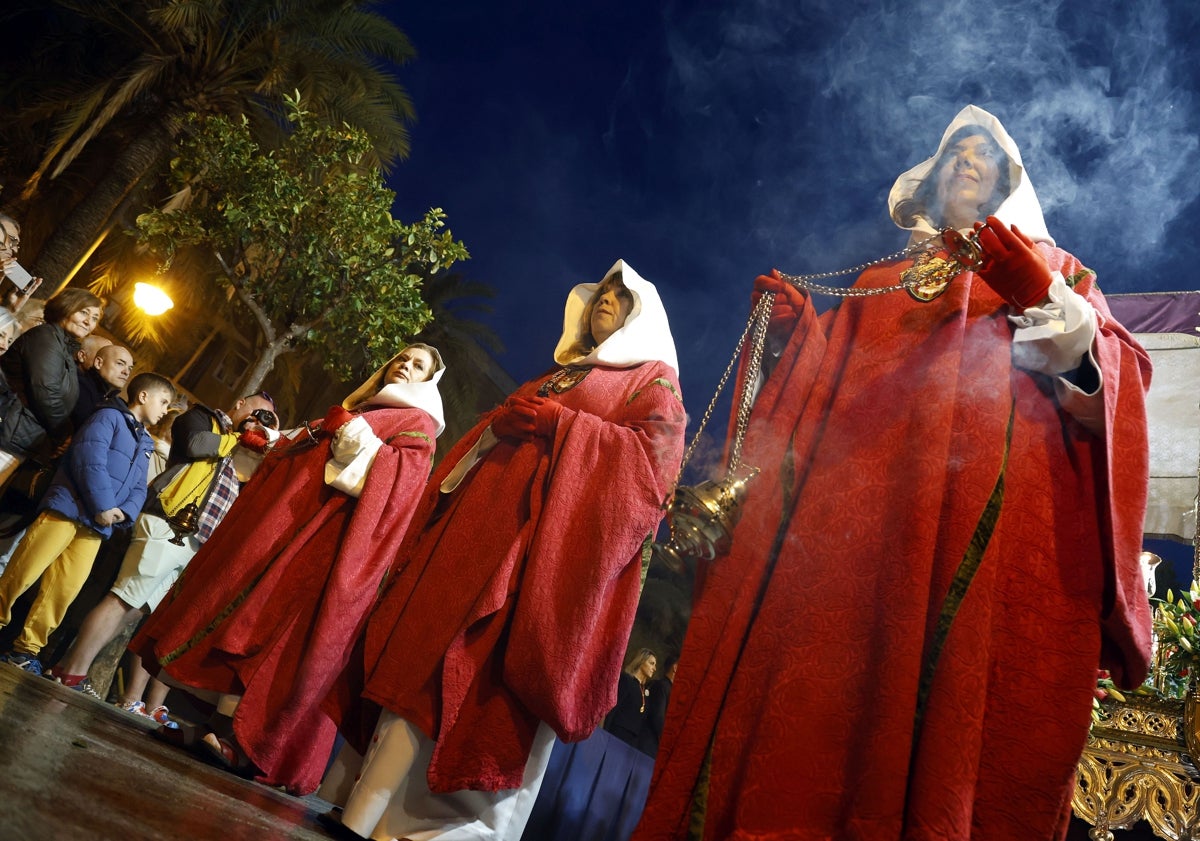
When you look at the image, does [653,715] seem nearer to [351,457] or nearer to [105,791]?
[351,457]

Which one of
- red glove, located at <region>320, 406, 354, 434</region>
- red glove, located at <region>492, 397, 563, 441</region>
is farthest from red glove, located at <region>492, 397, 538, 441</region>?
red glove, located at <region>320, 406, 354, 434</region>

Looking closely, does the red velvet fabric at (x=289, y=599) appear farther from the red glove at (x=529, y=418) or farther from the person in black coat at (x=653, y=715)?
the person in black coat at (x=653, y=715)

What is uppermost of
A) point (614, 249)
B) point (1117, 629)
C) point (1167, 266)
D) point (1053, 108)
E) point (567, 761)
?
point (614, 249)

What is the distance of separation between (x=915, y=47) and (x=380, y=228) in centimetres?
678

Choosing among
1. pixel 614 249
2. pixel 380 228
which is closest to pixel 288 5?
pixel 380 228

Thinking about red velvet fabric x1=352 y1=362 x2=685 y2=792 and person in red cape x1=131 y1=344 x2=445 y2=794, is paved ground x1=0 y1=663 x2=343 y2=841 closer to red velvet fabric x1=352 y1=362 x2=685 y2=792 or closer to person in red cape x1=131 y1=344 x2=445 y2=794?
red velvet fabric x1=352 y1=362 x2=685 y2=792

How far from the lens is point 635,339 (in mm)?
3777

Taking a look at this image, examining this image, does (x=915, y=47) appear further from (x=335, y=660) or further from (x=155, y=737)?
(x=155, y=737)

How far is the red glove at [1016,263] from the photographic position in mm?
2188

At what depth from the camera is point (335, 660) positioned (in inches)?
138

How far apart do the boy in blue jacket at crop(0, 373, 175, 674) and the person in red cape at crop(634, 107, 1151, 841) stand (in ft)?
13.8

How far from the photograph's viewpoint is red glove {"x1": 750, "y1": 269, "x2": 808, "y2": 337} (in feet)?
9.04

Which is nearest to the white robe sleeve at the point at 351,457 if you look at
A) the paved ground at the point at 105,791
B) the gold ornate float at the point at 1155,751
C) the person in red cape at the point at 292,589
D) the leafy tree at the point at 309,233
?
the person in red cape at the point at 292,589

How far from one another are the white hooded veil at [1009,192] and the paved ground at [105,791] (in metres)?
2.68
